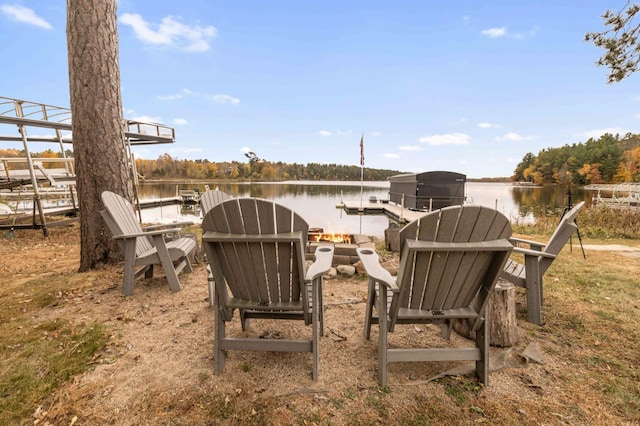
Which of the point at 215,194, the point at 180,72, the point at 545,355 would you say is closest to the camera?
the point at 545,355

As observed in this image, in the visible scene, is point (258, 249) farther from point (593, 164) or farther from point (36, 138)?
point (593, 164)

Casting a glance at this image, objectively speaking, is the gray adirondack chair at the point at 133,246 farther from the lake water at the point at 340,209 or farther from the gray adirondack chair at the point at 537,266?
the gray adirondack chair at the point at 537,266

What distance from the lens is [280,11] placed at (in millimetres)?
16219

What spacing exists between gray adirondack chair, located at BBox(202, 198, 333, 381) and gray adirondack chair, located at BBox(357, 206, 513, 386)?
16.7 inches

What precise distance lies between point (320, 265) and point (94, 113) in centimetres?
373

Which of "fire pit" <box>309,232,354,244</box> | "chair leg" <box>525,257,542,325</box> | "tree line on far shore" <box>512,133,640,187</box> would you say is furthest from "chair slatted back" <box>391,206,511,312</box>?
"tree line on far shore" <box>512,133,640,187</box>

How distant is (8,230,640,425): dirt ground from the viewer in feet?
4.74

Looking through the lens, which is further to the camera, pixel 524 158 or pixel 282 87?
pixel 524 158

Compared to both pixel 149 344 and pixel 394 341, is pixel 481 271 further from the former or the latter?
pixel 149 344

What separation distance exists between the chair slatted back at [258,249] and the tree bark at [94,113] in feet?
9.93

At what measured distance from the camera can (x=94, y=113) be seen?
354cm

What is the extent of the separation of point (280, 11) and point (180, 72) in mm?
8091

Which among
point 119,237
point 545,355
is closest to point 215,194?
point 119,237

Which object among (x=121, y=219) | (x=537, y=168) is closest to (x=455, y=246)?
(x=121, y=219)
